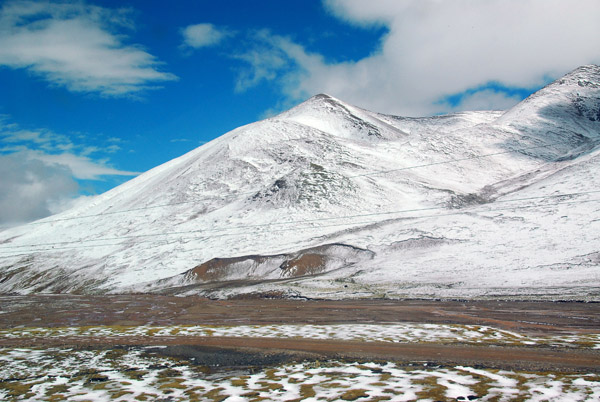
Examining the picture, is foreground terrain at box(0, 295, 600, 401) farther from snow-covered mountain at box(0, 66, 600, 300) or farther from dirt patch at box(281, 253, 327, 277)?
dirt patch at box(281, 253, 327, 277)

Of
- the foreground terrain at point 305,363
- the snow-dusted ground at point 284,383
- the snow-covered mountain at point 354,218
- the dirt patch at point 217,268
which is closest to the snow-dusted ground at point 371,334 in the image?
the foreground terrain at point 305,363

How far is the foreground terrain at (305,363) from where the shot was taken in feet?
33.5

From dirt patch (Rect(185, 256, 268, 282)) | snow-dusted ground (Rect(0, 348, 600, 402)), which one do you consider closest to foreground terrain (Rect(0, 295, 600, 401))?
snow-dusted ground (Rect(0, 348, 600, 402))

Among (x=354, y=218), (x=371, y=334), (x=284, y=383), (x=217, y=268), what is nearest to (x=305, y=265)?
(x=217, y=268)

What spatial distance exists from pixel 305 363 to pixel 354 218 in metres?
78.8

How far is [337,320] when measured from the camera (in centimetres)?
2642

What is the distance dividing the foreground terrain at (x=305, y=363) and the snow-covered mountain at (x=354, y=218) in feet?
86.1

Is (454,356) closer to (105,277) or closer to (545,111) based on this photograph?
(105,277)

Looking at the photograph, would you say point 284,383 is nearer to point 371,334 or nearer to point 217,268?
point 371,334

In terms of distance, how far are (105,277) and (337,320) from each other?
63.9 m

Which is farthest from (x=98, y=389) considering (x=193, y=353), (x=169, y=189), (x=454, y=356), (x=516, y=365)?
(x=169, y=189)

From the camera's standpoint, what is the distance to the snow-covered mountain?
57781 mm

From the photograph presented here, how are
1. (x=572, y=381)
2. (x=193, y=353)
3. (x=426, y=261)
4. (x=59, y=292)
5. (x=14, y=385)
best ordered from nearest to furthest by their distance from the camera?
(x=572, y=381) < (x=14, y=385) < (x=193, y=353) < (x=426, y=261) < (x=59, y=292)

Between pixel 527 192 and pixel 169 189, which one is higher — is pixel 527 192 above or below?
below
